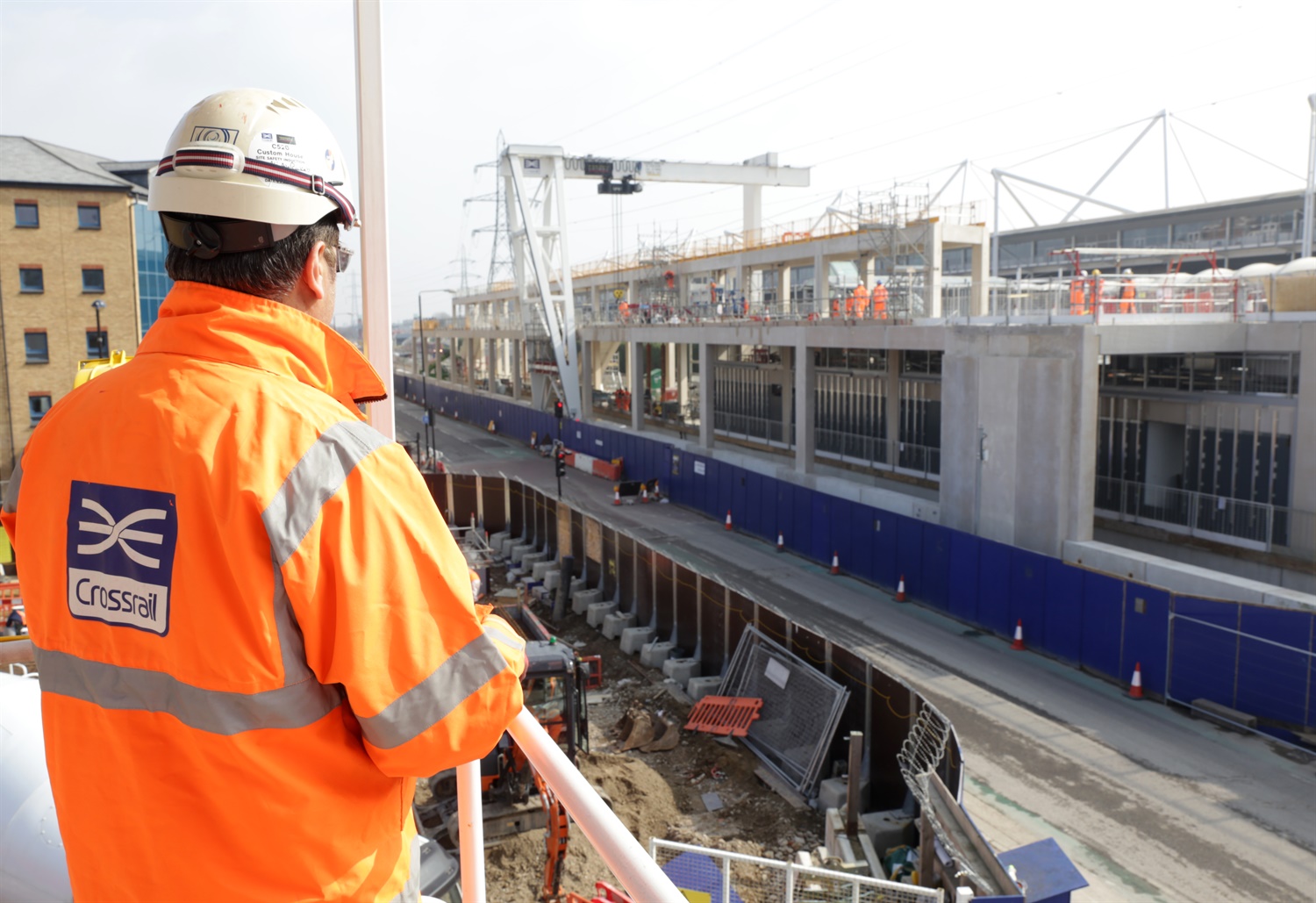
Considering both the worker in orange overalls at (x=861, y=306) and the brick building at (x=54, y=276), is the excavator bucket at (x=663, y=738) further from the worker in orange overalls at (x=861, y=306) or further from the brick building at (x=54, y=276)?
the brick building at (x=54, y=276)

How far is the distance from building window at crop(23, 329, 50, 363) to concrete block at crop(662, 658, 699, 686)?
27.9 metres

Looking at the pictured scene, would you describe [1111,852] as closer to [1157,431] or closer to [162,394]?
[162,394]

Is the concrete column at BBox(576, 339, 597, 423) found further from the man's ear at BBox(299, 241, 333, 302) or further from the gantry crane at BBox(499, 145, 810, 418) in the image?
the man's ear at BBox(299, 241, 333, 302)

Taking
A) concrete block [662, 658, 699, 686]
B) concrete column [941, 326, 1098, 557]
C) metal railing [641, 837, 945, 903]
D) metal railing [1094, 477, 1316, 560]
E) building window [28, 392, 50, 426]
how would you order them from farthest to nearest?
1. building window [28, 392, 50, 426]
2. metal railing [1094, 477, 1316, 560]
3. concrete column [941, 326, 1098, 557]
4. concrete block [662, 658, 699, 686]
5. metal railing [641, 837, 945, 903]

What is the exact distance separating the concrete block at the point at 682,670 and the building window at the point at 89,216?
2886cm

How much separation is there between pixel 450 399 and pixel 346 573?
229 feet

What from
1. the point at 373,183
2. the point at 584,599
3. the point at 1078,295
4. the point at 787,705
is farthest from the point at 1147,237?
the point at 373,183

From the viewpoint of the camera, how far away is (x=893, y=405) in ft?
124

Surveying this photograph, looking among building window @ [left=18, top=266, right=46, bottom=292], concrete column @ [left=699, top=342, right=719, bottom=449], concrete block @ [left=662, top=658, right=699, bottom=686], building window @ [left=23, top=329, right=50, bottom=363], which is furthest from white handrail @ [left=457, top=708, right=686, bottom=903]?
building window @ [left=18, top=266, right=46, bottom=292]

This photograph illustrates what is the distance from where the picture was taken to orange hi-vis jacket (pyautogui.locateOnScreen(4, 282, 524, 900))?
1.54 meters

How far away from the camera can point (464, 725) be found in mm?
1654

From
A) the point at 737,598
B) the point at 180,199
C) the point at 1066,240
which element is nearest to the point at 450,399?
the point at 1066,240

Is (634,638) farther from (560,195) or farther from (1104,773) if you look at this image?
(560,195)

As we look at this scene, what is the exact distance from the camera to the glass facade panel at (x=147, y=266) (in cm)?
3716
